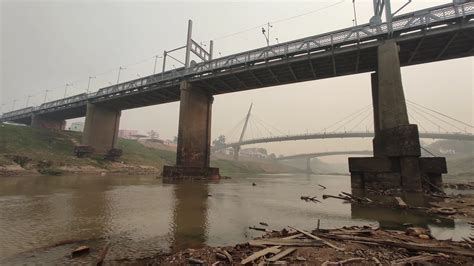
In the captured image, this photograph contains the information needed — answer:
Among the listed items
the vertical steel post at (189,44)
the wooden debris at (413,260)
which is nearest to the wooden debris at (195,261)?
the wooden debris at (413,260)

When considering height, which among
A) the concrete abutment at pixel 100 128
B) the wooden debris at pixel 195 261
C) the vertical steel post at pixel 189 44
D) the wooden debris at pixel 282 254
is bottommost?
the wooden debris at pixel 195 261

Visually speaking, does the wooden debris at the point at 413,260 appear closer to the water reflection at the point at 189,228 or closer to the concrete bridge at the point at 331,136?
the water reflection at the point at 189,228

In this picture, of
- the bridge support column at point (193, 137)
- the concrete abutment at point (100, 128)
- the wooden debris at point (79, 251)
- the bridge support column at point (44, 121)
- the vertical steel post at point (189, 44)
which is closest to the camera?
the wooden debris at point (79, 251)

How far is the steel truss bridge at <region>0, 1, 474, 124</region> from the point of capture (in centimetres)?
2434

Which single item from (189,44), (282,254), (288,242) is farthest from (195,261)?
(189,44)

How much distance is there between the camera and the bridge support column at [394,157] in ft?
63.3

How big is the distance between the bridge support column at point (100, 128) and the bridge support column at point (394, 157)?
5123 cm

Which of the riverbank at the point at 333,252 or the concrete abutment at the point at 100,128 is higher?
the concrete abutment at the point at 100,128

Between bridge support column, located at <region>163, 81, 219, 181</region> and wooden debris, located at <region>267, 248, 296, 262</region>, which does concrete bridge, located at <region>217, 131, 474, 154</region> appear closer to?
bridge support column, located at <region>163, 81, 219, 181</region>

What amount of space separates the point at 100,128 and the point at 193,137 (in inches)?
1184

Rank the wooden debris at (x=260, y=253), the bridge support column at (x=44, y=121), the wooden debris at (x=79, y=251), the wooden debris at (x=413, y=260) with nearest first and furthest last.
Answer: the wooden debris at (x=413, y=260)
the wooden debris at (x=260, y=253)
the wooden debris at (x=79, y=251)
the bridge support column at (x=44, y=121)

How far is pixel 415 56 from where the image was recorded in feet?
95.8

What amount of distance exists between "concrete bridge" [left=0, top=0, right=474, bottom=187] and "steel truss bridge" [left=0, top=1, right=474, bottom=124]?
77 millimetres

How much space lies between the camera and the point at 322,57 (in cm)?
3098
